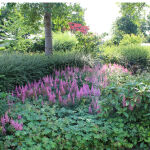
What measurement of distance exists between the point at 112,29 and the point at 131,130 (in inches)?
1027

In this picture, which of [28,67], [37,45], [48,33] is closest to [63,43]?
[37,45]

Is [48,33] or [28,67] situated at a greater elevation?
[48,33]

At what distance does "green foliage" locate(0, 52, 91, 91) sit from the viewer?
198 inches

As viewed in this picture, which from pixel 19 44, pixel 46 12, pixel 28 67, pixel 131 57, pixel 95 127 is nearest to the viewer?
pixel 95 127

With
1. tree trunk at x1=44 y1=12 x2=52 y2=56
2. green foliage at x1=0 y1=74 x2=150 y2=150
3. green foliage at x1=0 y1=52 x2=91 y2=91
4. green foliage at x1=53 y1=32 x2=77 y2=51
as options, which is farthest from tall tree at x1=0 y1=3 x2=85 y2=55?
green foliage at x1=0 y1=74 x2=150 y2=150

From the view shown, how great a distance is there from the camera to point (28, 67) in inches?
222

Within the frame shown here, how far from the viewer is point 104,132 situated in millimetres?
3154

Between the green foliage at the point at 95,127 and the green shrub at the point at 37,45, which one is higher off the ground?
the green shrub at the point at 37,45

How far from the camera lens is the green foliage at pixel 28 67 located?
5028 mm

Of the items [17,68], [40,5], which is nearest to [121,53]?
[40,5]

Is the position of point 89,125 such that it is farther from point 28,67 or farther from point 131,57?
point 131,57

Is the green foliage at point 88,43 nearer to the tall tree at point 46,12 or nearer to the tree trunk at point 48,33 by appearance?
the tall tree at point 46,12

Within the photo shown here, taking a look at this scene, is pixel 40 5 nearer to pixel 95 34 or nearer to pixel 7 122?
pixel 95 34

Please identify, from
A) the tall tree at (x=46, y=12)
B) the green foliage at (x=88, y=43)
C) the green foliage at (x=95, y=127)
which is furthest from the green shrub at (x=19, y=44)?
the green foliage at (x=95, y=127)
